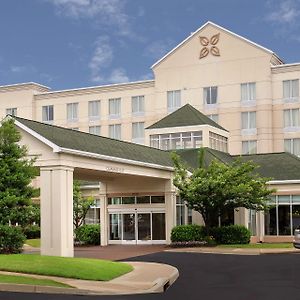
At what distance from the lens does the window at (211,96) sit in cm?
6619

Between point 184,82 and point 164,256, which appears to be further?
point 184,82

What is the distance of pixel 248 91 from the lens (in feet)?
213

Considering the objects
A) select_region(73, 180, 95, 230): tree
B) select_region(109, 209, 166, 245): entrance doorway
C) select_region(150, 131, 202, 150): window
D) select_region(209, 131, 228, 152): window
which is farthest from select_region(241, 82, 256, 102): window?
select_region(109, 209, 166, 245): entrance doorway

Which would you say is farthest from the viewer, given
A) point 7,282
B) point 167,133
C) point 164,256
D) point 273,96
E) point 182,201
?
point 273,96

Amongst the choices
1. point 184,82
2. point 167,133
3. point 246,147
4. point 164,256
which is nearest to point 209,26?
point 184,82

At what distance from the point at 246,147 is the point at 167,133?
1767 centimetres

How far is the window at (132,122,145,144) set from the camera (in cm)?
7081

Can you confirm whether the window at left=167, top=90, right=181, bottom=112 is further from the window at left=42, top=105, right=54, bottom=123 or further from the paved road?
the paved road

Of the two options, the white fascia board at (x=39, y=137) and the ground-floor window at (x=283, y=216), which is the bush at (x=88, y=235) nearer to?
the ground-floor window at (x=283, y=216)

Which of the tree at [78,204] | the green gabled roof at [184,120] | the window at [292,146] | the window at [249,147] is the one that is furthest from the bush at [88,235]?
the window at [292,146]

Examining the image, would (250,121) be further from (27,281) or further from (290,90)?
(27,281)

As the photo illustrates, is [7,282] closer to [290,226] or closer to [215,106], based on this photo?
[290,226]

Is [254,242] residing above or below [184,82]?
below

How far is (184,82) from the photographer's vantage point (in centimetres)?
6731
